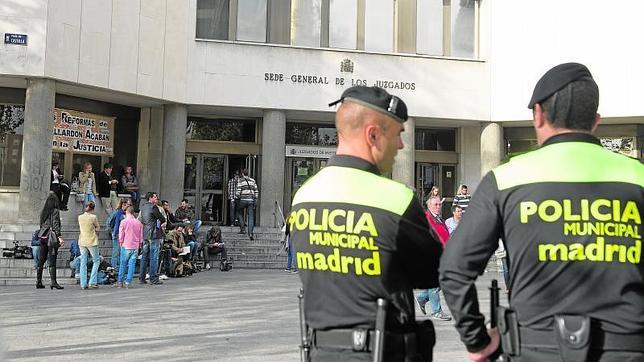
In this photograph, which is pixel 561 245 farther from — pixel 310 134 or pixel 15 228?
pixel 310 134

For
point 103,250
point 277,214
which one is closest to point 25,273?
point 103,250

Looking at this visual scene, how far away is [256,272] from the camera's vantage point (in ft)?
63.6

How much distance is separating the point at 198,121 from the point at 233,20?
4.02 m

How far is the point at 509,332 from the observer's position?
2.71m

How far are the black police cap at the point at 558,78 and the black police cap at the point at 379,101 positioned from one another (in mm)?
539

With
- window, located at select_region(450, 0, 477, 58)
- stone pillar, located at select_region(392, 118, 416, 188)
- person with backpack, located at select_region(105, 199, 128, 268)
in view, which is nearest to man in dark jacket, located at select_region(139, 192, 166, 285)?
person with backpack, located at select_region(105, 199, 128, 268)

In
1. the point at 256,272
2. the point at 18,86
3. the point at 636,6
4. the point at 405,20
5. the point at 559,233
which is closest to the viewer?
the point at 559,233

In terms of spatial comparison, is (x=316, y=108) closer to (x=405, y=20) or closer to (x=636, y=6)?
(x=405, y=20)

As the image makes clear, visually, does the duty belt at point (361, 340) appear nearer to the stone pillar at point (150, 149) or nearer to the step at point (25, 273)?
the step at point (25, 273)

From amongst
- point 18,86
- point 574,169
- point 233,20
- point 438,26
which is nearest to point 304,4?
point 233,20

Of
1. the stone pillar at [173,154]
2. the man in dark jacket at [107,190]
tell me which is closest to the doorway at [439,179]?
the stone pillar at [173,154]

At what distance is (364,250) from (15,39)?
1913cm

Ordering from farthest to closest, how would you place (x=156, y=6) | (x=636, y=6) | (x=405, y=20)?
(x=405, y=20)
(x=636, y=6)
(x=156, y=6)

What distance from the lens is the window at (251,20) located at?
25.0 meters
